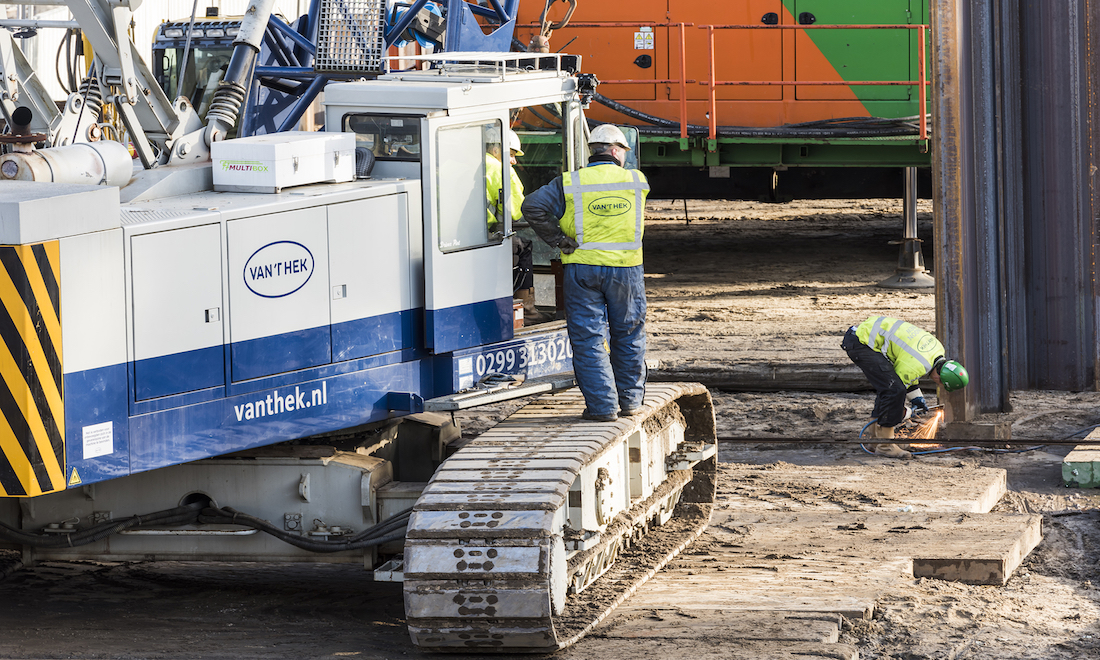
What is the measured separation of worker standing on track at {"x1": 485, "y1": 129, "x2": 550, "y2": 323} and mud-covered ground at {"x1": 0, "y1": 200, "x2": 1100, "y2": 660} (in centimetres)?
168

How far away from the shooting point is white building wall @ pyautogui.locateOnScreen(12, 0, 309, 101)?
17906 mm

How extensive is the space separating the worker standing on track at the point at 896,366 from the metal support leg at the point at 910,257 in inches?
248

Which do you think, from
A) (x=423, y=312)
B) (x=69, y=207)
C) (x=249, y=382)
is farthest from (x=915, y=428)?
(x=69, y=207)

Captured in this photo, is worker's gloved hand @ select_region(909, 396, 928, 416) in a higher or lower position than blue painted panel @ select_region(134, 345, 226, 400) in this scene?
lower

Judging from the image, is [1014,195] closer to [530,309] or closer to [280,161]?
[530,309]

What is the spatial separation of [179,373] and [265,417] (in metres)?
0.50

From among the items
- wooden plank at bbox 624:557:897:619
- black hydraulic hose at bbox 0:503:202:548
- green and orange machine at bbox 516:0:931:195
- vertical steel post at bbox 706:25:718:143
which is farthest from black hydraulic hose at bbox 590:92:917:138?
black hydraulic hose at bbox 0:503:202:548

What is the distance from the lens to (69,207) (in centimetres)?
588

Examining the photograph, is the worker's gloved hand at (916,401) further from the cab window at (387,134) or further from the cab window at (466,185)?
the cab window at (387,134)

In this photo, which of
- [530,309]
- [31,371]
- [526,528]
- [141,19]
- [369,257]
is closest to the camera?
[31,371]

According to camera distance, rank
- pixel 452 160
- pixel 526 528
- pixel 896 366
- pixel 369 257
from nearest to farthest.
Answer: pixel 526 528, pixel 369 257, pixel 452 160, pixel 896 366

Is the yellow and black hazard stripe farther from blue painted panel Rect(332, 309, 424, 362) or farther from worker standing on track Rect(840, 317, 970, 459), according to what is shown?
worker standing on track Rect(840, 317, 970, 459)

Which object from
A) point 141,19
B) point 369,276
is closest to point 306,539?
point 369,276

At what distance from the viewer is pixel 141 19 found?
66.3 ft
